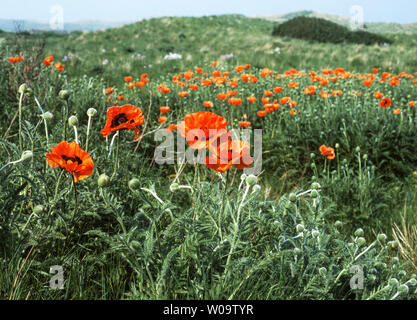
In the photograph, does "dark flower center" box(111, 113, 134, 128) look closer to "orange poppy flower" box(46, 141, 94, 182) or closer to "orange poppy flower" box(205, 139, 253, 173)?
"orange poppy flower" box(46, 141, 94, 182)

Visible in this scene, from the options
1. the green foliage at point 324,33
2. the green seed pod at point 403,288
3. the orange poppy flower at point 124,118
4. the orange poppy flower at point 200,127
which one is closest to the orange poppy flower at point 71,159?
the orange poppy flower at point 124,118

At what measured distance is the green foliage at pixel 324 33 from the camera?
54.9 ft

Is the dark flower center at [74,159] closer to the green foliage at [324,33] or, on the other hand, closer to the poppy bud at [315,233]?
the poppy bud at [315,233]

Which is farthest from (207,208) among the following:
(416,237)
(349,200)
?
(349,200)

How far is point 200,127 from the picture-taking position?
1.38 m

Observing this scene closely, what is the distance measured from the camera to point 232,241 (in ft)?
4.35

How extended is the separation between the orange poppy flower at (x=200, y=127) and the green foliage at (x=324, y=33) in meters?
17.1

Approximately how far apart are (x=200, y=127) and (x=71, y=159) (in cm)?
49

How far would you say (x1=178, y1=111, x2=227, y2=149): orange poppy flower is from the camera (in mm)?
1353

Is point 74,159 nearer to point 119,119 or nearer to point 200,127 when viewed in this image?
point 119,119

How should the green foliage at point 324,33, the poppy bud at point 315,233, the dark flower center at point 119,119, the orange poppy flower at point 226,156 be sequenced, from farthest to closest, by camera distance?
the green foliage at point 324,33 → the dark flower center at point 119,119 → the poppy bud at point 315,233 → the orange poppy flower at point 226,156

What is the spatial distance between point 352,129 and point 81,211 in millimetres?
2805

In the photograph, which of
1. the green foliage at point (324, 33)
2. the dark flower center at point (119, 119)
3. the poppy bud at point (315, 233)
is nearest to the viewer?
the poppy bud at point (315, 233)

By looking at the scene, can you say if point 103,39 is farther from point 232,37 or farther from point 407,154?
point 407,154
